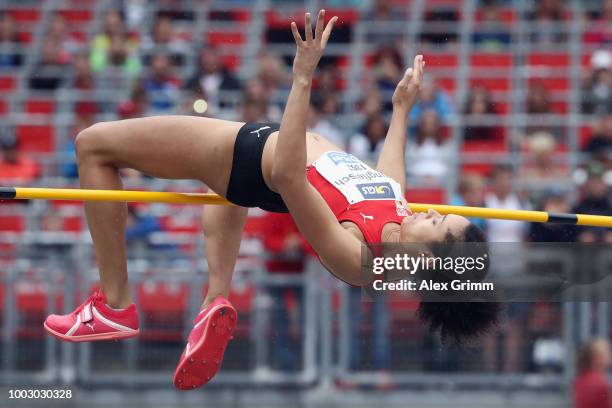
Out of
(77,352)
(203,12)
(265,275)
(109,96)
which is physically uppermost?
(203,12)

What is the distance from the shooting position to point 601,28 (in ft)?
46.0

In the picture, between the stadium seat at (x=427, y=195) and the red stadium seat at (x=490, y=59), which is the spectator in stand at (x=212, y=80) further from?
the red stadium seat at (x=490, y=59)

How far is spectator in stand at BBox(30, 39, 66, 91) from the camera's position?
44.6 feet


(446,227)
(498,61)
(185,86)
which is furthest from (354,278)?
(498,61)

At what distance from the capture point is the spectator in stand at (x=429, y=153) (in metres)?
12.0

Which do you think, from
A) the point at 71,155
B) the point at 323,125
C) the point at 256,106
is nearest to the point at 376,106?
the point at 323,125

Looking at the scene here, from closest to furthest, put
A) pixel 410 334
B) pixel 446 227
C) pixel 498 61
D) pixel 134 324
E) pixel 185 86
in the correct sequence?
pixel 446 227
pixel 134 324
pixel 410 334
pixel 185 86
pixel 498 61

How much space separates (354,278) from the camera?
6.71 m

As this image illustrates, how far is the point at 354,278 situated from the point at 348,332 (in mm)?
3733

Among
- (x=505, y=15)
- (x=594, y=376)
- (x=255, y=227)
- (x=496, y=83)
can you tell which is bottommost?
(x=594, y=376)

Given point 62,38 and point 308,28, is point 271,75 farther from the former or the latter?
point 308,28

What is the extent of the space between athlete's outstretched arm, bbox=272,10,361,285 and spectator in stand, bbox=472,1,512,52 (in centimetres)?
774

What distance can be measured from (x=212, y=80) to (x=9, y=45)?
9.06 feet

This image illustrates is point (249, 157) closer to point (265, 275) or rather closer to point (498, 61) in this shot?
point (265, 275)
